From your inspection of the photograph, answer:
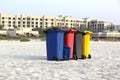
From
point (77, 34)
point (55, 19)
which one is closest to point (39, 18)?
point (55, 19)

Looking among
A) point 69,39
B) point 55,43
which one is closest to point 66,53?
point 69,39

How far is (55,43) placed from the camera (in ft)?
43.3

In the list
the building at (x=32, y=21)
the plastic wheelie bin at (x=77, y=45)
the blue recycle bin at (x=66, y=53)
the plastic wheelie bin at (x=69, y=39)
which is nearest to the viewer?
the blue recycle bin at (x=66, y=53)

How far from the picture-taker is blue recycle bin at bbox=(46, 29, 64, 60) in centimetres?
1320

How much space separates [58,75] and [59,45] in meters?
4.61

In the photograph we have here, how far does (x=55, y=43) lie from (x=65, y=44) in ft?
2.06

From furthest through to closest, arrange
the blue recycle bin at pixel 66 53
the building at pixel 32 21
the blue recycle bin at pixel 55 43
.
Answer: the building at pixel 32 21, the blue recycle bin at pixel 66 53, the blue recycle bin at pixel 55 43

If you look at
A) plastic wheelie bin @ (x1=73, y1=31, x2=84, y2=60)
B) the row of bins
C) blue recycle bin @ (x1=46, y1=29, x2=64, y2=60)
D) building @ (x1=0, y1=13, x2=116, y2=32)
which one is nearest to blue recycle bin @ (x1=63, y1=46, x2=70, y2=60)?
the row of bins

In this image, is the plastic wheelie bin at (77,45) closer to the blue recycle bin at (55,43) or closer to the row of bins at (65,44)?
the row of bins at (65,44)

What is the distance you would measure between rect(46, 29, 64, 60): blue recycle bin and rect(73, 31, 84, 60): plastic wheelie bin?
2.95 feet

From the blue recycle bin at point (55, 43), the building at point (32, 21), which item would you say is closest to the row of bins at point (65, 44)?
the blue recycle bin at point (55, 43)

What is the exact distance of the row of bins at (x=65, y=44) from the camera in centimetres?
1324

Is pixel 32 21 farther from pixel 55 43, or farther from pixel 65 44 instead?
pixel 55 43

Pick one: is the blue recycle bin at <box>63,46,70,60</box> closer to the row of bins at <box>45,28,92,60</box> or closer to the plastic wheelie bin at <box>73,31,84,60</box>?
the row of bins at <box>45,28,92,60</box>
